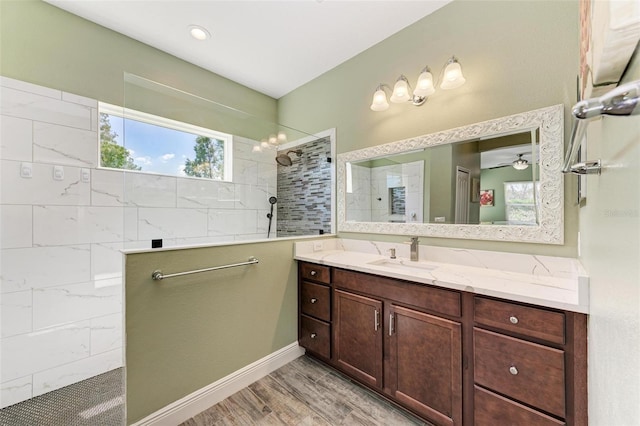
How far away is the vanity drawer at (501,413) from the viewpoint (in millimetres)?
1102

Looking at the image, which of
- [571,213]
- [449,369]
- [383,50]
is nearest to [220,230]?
[449,369]

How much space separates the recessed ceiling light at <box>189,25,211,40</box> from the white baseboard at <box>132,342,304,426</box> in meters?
2.78

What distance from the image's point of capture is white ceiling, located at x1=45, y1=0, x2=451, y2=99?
1903mm

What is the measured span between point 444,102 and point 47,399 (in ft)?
11.7

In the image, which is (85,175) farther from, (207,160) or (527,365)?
(527,365)

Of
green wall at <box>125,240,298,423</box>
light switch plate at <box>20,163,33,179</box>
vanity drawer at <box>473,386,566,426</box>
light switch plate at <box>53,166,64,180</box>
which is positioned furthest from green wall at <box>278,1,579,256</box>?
light switch plate at <box>20,163,33,179</box>

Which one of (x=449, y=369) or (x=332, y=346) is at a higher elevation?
(x=449, y=369)

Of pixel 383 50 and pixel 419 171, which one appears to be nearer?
pixel 419 171

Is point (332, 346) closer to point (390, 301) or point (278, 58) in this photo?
point (390, 301)

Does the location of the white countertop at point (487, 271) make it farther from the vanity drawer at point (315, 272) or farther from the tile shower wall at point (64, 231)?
the tile shower wall at point (64, 231)

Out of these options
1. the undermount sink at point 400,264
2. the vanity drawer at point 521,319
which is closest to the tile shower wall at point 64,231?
the undermount sink at point 400,264

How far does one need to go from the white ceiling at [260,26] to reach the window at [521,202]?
1.47 m

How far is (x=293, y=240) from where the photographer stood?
7.37ft

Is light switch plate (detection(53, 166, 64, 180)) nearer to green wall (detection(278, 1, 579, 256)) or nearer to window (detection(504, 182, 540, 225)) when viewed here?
green wall (detection(278, 1, 579, 256))
